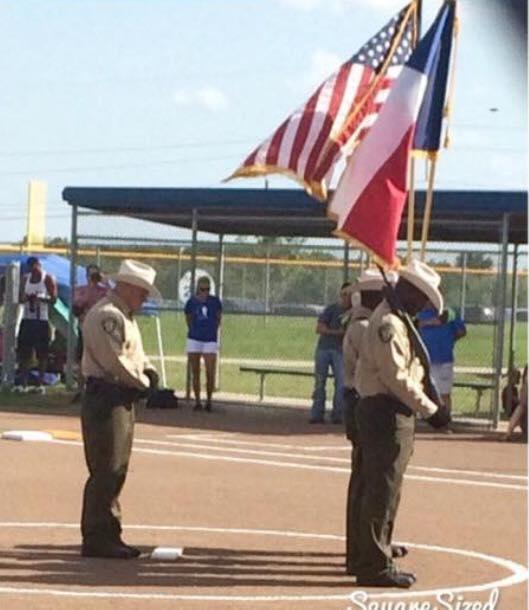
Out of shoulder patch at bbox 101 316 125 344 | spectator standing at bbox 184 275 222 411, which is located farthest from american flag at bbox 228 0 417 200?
spectator standing at bbox 184 275 222 411

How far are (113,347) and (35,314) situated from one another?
14323 mm

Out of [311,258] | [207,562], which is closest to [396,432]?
[207,562]

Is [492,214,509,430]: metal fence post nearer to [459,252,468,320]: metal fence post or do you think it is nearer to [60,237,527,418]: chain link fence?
[60,237,527,418]: chain link fence

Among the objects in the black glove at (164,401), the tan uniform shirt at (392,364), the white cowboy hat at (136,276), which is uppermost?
the white cowboy hat at (136,276)

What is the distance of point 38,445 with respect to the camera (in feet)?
49.1

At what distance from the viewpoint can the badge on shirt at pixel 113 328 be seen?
7.81 m

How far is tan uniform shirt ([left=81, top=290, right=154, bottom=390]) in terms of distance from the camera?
7.82m

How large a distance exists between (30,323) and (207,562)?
47.6 ft

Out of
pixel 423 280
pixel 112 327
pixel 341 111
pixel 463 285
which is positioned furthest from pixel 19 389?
pixel 423 280

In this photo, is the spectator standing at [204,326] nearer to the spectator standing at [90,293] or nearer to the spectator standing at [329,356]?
the spectator standing at [90,293]

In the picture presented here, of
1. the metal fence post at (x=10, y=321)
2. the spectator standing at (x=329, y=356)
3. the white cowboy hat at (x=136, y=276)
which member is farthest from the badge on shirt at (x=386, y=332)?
the metal fence post at (x=10, y=321)

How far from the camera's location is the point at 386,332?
679cm

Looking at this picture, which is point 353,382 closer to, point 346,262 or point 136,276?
point 136,276

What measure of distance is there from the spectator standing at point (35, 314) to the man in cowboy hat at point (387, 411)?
1503 cm
